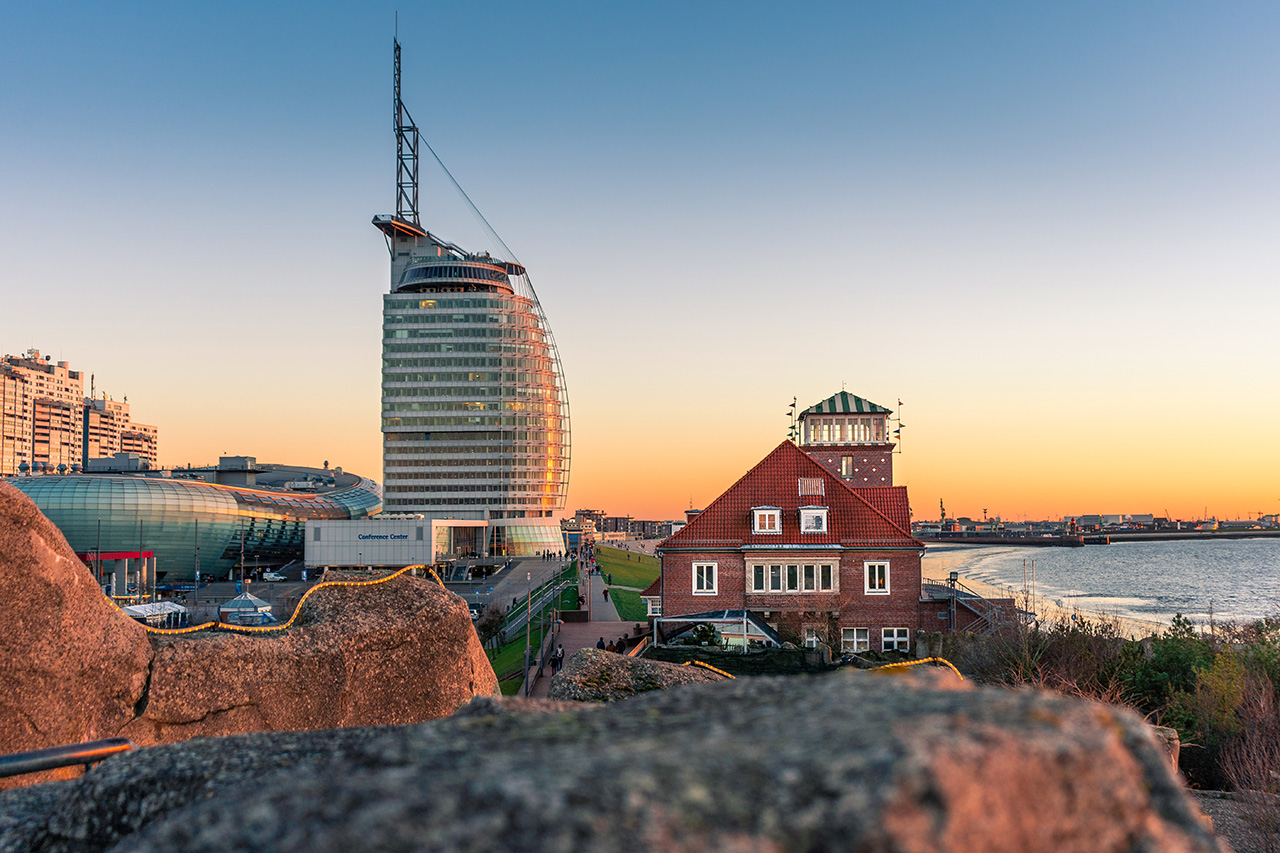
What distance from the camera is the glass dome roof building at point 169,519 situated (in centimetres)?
11656

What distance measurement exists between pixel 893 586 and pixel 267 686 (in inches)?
1394

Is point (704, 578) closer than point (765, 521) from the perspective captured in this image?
Yes

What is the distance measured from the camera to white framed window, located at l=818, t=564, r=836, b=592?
1606 inches

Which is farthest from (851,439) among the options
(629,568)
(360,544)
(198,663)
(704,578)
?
(629,568)

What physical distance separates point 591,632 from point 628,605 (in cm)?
2547

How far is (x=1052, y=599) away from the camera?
10806 centimetres

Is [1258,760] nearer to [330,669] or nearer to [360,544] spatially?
[330,669]

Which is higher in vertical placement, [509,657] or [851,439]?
[851,439]

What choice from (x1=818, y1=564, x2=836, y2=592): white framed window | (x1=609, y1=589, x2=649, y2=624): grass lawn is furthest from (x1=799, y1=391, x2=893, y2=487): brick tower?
(x1=818, y1=564, x2=836, y2=592): white framed window

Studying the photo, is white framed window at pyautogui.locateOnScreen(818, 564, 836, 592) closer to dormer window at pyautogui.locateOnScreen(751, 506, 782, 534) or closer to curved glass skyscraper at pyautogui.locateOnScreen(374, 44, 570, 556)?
dormer window at pyautogui.locateOnScreen(751, 506, 782, 534)

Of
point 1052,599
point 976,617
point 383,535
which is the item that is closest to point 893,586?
point 976,617

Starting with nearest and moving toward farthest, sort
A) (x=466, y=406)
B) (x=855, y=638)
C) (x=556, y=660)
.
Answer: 1. (x=855, y=638)
2. (x=556, y=660)
3. (x=466, y=406)

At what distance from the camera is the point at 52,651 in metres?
8.72

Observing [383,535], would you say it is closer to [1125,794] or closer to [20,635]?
[20,635]
